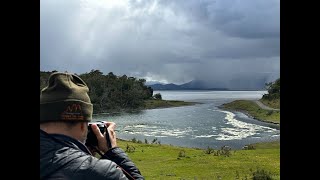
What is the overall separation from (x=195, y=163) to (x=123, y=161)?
14.0 metres

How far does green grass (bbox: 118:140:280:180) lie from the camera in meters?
12.3

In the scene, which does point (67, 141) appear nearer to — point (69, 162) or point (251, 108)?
point (69, 162)

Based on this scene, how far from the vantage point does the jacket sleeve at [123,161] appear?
4.27 ft

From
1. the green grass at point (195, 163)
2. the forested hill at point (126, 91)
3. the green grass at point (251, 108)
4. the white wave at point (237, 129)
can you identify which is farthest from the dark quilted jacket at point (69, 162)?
the white wave at point (237, 129)

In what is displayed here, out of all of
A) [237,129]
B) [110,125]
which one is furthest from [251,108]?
[110,125]

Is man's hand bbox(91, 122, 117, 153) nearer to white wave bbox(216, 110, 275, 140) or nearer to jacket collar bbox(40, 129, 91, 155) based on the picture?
jacket collar bbox(40, 129, 91, 155)

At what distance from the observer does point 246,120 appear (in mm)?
25000

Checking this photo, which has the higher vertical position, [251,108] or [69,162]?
[69,162]

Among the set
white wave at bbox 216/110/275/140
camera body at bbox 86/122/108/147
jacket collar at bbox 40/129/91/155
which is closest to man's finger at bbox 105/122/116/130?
camera body at bbox 86/122/108/147

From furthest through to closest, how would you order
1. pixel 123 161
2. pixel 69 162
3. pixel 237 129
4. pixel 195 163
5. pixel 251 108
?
pixel 237 129 → pixel 251 108 → pixel 195 163 → pixel 123 161 → pixel 69 162

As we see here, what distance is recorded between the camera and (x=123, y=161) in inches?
51.8
